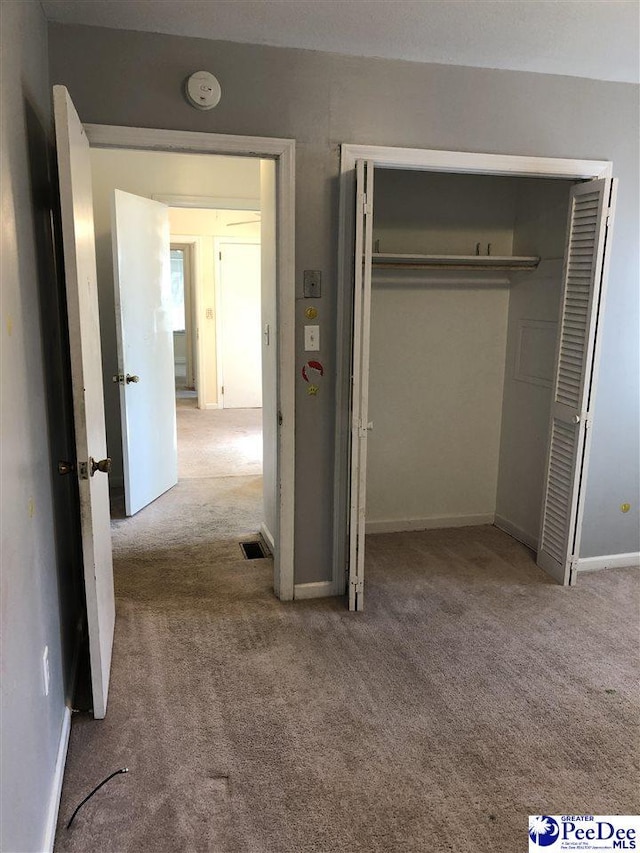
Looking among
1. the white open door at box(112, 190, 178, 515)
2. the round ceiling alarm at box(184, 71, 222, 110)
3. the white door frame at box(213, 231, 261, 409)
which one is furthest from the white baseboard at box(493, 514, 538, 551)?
the white door frame at box(213, 231, 261, 409)

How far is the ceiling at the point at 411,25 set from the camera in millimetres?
2244

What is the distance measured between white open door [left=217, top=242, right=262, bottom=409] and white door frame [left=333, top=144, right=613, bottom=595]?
4.68 m

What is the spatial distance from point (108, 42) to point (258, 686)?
Result: 2.53 metres

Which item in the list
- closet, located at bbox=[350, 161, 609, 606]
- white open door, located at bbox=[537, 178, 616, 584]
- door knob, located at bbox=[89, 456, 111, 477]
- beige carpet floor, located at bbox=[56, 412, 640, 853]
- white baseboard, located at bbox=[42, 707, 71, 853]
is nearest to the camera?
white baseboard, located at bbox=[42, 707, 71, 853]

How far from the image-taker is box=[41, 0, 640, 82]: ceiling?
224cm

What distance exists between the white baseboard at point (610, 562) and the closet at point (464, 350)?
0.25 meters

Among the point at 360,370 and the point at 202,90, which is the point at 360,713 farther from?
the point at 202,90

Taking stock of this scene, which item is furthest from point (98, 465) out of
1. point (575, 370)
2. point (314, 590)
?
point (575, 370)

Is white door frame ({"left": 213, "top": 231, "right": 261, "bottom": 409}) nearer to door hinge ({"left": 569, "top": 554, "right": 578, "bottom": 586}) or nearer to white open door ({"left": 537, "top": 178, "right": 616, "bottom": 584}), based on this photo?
white open door ({"left": 537, "top": 178, "right": 616, "bottom": 584})

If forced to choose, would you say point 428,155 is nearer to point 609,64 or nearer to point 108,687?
point 609,64

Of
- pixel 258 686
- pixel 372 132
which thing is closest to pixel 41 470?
pixel 258 686

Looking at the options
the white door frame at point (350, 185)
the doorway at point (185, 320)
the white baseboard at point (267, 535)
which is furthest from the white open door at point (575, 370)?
the doorway at point (185, 320)

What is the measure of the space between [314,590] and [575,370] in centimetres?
168

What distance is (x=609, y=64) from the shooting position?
2.79 m
